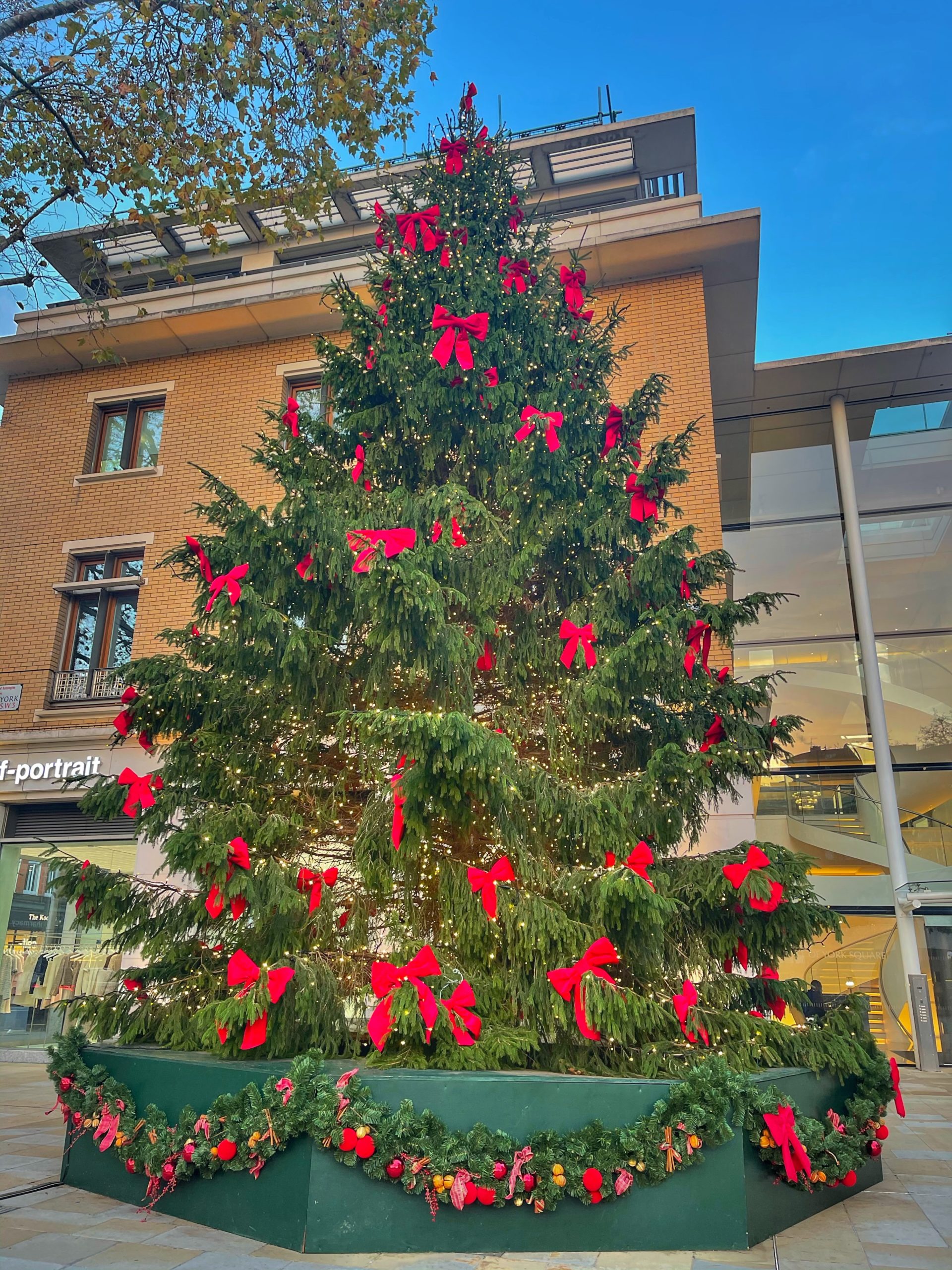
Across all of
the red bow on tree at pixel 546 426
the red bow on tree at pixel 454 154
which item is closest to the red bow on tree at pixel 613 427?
the red bow on tree at pixel 546 426

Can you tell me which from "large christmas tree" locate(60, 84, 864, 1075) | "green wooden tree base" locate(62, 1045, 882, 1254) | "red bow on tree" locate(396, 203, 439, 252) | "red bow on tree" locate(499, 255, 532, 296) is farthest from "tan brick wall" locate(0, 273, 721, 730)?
"green wooden tree base" locate(62, 1045, 882, 1254)

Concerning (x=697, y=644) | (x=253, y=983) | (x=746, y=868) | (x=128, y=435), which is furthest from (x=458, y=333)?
(x=128, y=435)

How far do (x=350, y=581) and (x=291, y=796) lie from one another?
5.47 ft

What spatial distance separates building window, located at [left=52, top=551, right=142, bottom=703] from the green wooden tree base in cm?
1048

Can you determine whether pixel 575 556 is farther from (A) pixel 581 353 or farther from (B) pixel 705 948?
(B) pixel 705 948

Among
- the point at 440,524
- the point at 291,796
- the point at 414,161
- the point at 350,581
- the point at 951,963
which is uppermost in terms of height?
the point at 414,161

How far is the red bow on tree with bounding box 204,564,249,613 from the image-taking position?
19.6ft

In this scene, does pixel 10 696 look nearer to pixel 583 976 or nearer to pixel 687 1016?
pixel 583 976

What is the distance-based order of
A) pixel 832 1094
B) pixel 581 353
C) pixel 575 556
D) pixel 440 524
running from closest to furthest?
pixel 832 1094 → pixel 440 524 → pixel 575 556 → pixel 581 353

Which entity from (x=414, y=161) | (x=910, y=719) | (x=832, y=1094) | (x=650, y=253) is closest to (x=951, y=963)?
(x=910, y=719)

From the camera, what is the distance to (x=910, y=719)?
1548 centimetres

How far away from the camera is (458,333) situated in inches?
274

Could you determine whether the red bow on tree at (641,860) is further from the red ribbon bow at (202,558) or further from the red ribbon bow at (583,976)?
the red ribbon bow at (202,558)

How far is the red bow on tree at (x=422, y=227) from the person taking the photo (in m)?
7.67
